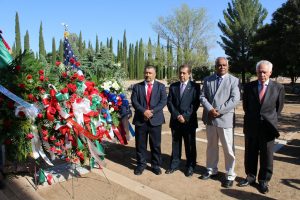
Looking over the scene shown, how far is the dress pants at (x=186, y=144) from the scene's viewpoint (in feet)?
16.1

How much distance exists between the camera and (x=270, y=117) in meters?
4.19

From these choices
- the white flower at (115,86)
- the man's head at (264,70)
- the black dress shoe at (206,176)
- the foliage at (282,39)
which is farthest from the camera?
the foliage at (282,39)

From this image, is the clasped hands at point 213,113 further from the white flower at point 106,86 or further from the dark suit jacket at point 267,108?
the white flower at point 106,86

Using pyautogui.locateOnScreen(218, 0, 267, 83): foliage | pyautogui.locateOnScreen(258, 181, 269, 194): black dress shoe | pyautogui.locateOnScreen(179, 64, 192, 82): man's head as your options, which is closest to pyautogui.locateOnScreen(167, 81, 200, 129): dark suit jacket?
pyautogui.locateOnScreen(179, 64, 192, 82): man's head

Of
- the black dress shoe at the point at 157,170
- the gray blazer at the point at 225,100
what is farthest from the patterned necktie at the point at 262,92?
the black dress shoe at the point at 157,170

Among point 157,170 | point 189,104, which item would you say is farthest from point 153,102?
point 157,170

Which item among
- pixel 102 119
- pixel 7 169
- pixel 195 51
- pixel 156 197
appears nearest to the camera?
pixel 156 197

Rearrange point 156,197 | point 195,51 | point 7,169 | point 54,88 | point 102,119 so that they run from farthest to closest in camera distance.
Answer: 1. point 195,51
2. point 102,119
3. point 7,169
4. point 54,88
5. point 156,197

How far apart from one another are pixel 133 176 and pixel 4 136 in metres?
2.00

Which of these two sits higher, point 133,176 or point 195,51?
point 195,51

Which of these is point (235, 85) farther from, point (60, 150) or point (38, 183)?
point (38, 183)

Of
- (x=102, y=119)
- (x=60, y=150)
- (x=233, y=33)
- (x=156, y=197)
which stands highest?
(x=233, y=33)

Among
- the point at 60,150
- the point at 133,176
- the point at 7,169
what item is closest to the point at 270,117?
the point at 133,176

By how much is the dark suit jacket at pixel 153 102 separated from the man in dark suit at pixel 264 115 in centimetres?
138
